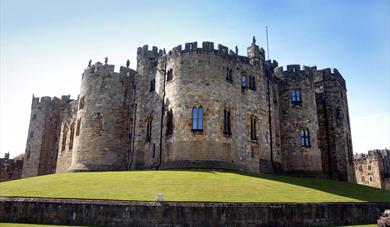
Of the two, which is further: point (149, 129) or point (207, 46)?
point (149, 129)

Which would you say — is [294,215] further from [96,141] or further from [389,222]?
[96,141]

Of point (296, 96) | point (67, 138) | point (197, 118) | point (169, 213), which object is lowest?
point (169, 213)

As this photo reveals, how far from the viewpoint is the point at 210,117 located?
31578mm

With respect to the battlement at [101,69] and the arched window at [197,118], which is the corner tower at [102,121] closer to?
→ the battlement at [101,69]

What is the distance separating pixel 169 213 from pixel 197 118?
14.9 metres

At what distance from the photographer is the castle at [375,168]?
61.2 metres

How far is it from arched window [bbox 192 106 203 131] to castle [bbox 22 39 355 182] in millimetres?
74

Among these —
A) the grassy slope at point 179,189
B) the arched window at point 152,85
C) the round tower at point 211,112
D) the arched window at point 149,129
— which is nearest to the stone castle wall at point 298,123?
the round tower at point 211,112

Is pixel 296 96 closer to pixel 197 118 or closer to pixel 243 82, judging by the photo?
pixel 243 82

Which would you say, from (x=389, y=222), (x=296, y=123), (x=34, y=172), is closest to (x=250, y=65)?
(x=296, y=123)

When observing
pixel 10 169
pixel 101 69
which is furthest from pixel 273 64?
pixel 10 169

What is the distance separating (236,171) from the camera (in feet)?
99.4

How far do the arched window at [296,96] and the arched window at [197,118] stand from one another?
14645mm

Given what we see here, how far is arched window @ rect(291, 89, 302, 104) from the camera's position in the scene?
40906 millimetres
